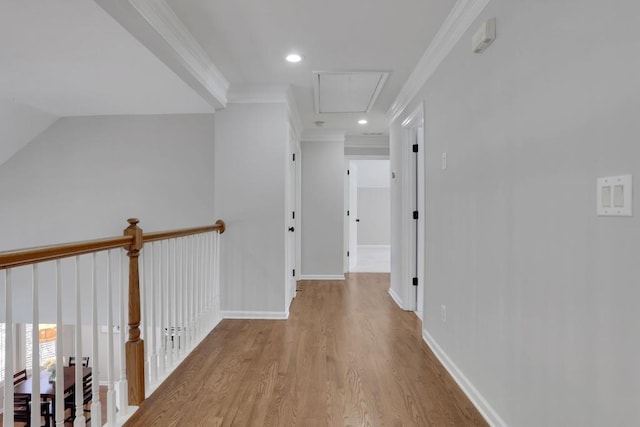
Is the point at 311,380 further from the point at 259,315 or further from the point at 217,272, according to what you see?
the point at 217,272

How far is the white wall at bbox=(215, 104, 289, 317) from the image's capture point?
358 centimetres

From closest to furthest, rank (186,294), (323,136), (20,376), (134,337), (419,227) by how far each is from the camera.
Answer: (134,337) < (186,294) < (419,227) < (20,376) < (323,136)

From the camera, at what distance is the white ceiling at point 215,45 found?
2.19m

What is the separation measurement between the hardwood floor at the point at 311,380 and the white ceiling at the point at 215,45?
7.10 ft

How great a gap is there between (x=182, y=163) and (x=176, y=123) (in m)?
0.51

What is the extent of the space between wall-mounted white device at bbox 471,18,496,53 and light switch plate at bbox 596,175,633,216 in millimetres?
1028

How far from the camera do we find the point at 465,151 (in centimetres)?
212

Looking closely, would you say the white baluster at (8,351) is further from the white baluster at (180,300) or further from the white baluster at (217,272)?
the white baluster at (217,272)

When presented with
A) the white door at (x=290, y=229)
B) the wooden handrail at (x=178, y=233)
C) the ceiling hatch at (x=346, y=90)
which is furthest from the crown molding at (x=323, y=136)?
the wooden handrail at (x=178, y=233)

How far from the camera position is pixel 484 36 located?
1.77m

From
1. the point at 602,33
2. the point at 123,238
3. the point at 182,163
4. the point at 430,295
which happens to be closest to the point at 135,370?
the point at 123,238

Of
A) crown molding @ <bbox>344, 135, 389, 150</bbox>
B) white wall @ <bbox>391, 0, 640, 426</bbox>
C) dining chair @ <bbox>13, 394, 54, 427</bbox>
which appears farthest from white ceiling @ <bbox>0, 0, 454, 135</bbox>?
dining chair @ <bbox>13, 394, 54, 427</bbox>

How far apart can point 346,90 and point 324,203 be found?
2258 millimetres

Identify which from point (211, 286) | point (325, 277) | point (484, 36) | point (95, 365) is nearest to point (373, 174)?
point (325, 277)
